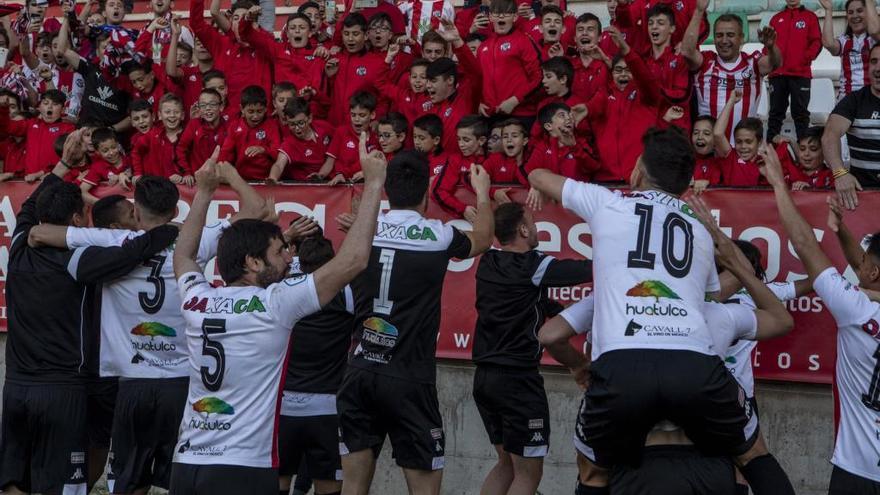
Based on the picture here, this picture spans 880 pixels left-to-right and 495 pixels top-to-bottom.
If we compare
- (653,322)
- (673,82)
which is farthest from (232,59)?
(653,322)

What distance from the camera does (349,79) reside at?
1223cm

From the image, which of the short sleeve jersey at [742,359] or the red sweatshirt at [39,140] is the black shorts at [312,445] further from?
the red sweatshirt at [39,140]

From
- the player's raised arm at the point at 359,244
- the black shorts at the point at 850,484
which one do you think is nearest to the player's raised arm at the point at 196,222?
the player's raised arm at the point at 359,244

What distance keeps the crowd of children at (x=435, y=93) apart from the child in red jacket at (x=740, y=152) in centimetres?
2

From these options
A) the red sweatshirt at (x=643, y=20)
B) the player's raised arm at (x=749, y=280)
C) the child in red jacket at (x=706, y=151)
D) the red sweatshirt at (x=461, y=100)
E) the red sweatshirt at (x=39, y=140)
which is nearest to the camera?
the player's raised arm at (x=749, y=280)

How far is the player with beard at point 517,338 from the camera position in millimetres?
7789

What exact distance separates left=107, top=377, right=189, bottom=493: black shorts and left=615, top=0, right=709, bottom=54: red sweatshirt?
6.28 m

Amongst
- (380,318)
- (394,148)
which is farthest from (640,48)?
(380,318)

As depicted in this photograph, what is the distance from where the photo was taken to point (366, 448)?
7.22 metres

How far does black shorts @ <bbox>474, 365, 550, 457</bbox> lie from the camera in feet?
25.6

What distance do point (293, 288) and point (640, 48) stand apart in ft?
23.1

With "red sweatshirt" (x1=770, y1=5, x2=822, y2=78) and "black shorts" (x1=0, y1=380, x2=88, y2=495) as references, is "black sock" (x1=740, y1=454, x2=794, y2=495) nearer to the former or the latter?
"black shorts" (x1=0, y1=380, x2=88, y2=495)

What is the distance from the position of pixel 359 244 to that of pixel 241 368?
850 mm

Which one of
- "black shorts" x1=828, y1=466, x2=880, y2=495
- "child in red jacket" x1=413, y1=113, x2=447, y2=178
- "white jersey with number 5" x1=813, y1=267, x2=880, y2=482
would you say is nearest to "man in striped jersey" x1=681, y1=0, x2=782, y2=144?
"child in red jacket" x1=413, y1=113, x2=447, y2=178
